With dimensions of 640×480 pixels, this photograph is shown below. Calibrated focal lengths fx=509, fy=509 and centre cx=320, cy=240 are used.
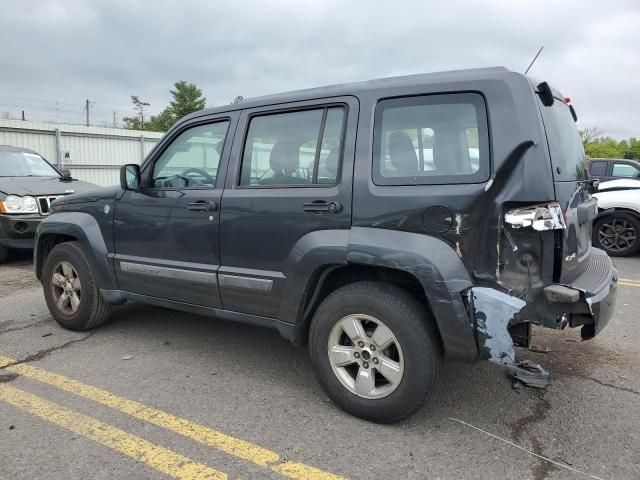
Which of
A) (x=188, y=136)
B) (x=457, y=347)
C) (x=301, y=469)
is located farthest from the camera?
(x=188, y=136)

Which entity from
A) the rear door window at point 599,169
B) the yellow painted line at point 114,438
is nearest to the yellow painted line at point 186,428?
the yellow painted line at point 114,438

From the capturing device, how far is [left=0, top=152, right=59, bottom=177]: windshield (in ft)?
27.5

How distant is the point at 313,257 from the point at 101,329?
2639mm

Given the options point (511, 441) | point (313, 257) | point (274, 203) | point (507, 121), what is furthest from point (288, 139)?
point (511, 441)

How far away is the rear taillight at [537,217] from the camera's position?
8.32 feet

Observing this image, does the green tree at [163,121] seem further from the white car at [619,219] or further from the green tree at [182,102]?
the white car at [619,219]

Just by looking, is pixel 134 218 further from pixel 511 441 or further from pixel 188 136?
pixel 511 441

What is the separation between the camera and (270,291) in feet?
10.8

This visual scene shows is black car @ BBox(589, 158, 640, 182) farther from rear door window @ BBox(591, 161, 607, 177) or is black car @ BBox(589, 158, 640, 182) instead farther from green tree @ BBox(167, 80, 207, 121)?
green tree @ BBox(167, 80, 207, 121)

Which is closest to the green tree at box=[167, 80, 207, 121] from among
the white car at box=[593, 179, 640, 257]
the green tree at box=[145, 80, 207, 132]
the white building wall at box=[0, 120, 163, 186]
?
the green tree at box=[145, 80, 207, 132]

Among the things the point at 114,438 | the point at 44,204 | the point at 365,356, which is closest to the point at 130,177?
the point at 114,438

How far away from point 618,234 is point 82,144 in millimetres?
15825

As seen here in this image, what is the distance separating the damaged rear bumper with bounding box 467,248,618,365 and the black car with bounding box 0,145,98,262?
21.5 feet

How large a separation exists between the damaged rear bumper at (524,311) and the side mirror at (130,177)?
2.67 meters
